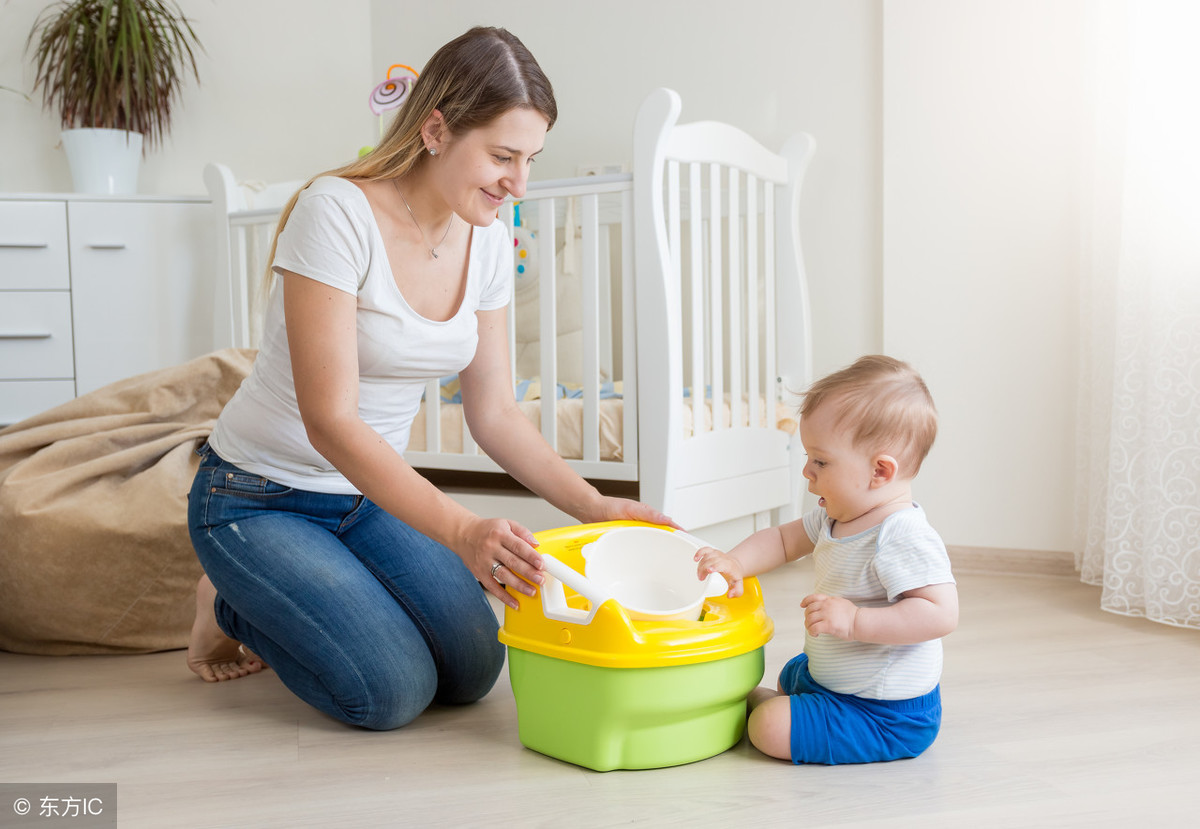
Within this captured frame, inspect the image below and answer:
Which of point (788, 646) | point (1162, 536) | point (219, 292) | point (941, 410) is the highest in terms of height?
point (219, 292)

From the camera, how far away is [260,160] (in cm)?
307

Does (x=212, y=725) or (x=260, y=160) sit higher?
(x=260, y=160)

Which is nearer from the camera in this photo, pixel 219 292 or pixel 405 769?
pixel 405 769

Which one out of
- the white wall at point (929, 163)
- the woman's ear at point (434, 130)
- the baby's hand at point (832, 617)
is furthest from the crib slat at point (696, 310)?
the baby's hand at point (832, 617)

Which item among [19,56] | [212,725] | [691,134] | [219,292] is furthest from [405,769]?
[19,56]

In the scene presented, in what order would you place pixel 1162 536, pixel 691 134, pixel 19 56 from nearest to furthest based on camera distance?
1. pixel 1162 536
2. pixel 691 134
3. pixel 19 56

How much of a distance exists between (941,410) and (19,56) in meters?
2.68

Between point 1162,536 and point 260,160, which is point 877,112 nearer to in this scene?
point 1162,536

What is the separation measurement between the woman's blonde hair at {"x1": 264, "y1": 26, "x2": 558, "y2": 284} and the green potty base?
1.96 ft

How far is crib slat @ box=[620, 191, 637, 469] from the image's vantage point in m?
1.81

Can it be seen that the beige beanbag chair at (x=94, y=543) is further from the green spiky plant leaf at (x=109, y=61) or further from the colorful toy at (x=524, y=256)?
the green spiky plant leaf at (x=109, y=61)

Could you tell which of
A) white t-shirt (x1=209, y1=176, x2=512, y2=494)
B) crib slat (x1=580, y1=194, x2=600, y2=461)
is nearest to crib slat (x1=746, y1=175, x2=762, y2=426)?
crib slat (x1=580, y1=194, x2=600, y2=461)

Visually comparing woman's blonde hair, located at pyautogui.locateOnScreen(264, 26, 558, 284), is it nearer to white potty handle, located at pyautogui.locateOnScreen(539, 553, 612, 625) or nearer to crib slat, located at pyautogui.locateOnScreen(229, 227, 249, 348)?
white potty handle, located at pyautogui.locateOnScreen(539, 553, 612, 625)

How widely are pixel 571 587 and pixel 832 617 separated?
0.26m
